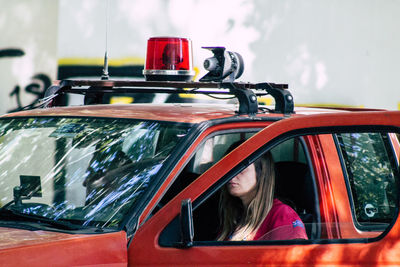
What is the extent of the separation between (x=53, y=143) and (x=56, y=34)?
4055 millimetres

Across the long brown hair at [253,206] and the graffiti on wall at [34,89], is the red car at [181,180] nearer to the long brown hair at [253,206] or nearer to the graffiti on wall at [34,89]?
the long brown hair at [253,206]

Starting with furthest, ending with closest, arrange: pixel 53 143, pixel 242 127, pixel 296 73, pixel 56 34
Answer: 1. pixel 296 73
2. pixel 56 34
3. pixel 53 143
4. pixel 242 127

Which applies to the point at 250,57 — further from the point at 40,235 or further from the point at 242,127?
the point at 40,235

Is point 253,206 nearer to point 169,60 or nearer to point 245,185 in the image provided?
point 245,185

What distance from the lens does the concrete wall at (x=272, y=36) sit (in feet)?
23.6

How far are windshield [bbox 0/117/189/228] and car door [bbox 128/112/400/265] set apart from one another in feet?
0.69

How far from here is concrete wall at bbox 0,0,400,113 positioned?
7199 millimetres

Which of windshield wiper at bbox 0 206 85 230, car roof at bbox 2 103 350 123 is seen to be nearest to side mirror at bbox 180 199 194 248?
windshield wiper at bbox 0 206 85 230

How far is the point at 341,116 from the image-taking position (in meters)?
2.64

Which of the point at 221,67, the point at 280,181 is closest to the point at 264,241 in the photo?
the point at 280,181

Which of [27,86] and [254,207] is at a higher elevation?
[254,207]

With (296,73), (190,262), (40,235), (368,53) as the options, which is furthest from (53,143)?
(368,53)

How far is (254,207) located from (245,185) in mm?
100

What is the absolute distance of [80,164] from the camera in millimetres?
3084
